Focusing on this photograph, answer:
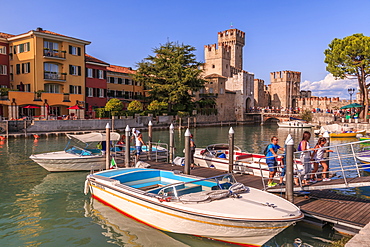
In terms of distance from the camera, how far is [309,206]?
8.75 metres

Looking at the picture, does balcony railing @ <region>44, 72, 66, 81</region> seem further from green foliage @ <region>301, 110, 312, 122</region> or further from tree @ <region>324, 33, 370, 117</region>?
green foliage @ <region>301, 110, 312, 122</region>

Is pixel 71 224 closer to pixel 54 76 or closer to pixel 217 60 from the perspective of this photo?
pixel 54 76

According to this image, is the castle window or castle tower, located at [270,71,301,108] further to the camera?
castle tower, located at [270,71,301,108]

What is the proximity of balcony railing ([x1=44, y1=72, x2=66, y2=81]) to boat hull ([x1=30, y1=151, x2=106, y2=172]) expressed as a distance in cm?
2695

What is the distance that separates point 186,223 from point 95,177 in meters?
4.70

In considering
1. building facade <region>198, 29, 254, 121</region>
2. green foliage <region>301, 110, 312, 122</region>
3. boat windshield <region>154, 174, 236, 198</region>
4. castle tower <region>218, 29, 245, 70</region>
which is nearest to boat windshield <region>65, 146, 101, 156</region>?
boat windshield <region>154, 174, 236, 198</region>

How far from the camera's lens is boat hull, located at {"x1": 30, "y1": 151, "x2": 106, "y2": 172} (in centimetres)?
1573

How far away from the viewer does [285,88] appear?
279ft

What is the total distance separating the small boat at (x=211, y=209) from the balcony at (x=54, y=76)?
34.4 metres

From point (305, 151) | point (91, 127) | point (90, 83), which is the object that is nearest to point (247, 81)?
point (90, 83)

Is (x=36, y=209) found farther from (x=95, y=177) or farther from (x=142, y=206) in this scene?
(x=142, y=206)

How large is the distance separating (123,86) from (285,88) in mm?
50247

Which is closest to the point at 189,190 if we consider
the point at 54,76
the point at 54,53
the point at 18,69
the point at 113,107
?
the point at 113,107

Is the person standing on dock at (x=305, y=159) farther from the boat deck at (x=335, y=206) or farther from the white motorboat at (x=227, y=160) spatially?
the white motorboat at (x=227, y=160)
